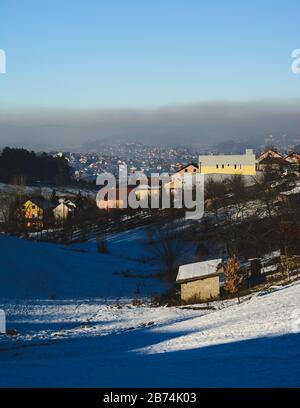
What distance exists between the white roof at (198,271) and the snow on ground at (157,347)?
281 cm

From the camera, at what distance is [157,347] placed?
52.8 ft

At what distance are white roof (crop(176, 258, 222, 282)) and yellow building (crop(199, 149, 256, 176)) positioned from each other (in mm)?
57475

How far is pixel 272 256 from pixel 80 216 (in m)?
42.5

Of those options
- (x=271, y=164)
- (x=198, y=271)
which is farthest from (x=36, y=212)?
(x=198, y=271)

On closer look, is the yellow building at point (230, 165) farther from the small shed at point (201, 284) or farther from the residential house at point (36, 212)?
the small shed at point (201, 284)

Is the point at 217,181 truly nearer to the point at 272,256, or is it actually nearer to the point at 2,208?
the point at 2,208

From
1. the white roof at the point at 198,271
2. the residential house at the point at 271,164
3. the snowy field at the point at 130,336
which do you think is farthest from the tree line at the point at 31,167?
the white roof at the point at 198,271

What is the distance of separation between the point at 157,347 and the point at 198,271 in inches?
606

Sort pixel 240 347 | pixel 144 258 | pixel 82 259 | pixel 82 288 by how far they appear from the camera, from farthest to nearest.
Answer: pixel 144 258, pixel 82 259, pixel 82 288, pixel 240 347

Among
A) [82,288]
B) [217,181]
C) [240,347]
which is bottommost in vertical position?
[82,288]

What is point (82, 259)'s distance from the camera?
153 ft
